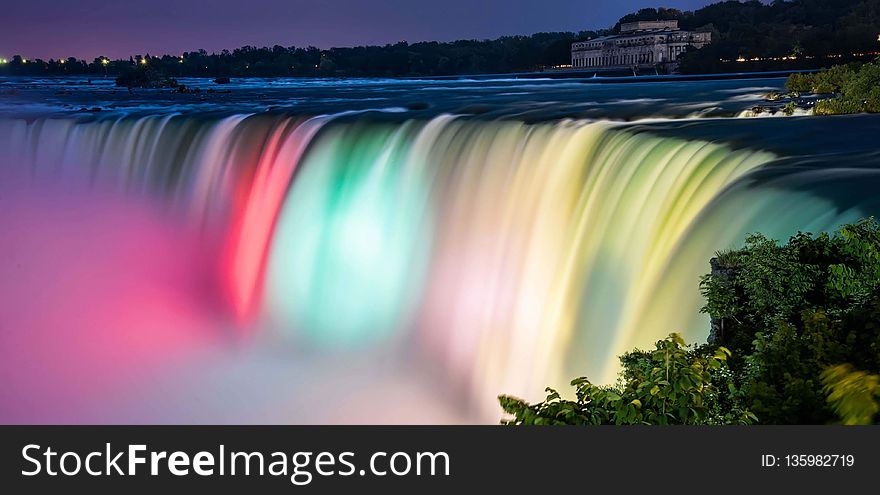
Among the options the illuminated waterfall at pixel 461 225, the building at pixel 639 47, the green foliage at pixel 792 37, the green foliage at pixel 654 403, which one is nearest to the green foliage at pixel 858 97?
the illuminated waterfall at pixel 461 225

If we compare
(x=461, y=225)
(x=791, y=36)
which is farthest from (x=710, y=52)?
(x=461, y=225)

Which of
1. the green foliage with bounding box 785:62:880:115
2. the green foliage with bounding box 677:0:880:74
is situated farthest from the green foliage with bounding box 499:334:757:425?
the green foliage with bounding box 677:0:880:74

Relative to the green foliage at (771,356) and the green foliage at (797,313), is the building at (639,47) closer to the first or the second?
the green foliage at (797,313)

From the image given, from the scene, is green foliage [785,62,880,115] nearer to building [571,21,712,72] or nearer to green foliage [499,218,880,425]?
green foliage [499,218,880,425]

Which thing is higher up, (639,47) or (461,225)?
(639,47)

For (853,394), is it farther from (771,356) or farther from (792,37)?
(792,37)

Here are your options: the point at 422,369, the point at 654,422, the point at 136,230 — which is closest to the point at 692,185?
the point at 422,369
